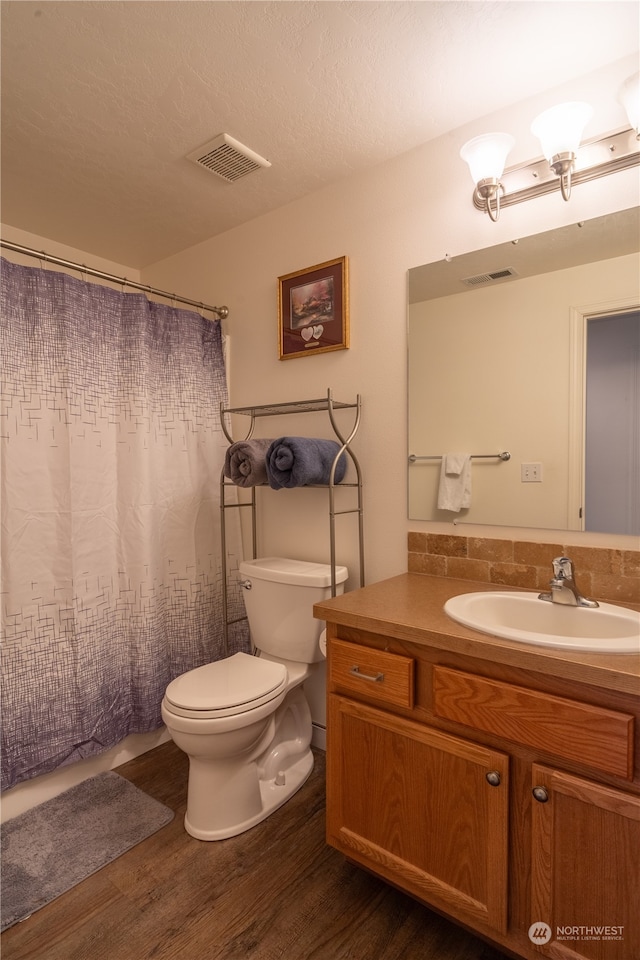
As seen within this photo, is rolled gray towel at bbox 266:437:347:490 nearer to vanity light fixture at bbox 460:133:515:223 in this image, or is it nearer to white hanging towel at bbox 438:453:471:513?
white hanging towel at bbox 438:453:471:513

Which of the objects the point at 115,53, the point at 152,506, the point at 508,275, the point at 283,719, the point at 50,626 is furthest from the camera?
the point at 152,506

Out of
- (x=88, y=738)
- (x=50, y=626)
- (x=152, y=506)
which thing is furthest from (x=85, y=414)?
(x=88, y=738)

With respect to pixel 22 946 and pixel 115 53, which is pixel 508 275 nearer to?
pixel 115 53

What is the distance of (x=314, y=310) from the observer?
6.73ft

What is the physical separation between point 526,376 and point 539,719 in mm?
979

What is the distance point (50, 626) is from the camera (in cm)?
177

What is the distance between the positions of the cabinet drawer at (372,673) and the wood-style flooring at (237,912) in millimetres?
578

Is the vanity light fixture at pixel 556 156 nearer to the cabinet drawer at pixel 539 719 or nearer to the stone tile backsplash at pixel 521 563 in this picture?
the stone tile backsplash at pixel 521 563

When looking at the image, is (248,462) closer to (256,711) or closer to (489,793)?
(256,711)

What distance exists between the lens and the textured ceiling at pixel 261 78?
125cm

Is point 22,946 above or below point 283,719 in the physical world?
below

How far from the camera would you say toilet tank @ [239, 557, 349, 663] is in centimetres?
183

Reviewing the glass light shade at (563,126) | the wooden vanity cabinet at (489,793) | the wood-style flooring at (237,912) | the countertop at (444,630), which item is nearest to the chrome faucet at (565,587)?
the countertop at (444,630)

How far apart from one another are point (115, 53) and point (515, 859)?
2260mm
